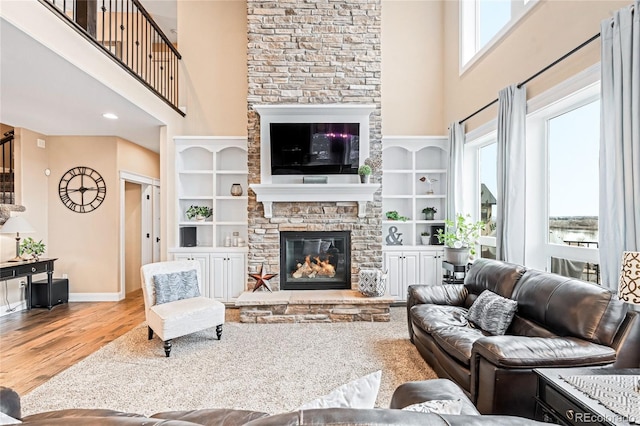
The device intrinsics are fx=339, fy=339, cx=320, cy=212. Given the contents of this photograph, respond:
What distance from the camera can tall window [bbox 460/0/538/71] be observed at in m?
3.71

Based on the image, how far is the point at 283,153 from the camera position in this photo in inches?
191

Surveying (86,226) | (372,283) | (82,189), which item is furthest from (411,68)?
(86,226)

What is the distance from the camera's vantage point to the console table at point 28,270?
14.6ft

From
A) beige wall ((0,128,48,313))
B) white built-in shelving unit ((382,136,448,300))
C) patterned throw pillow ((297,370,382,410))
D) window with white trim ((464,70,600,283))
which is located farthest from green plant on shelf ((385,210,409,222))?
beige wall ((0,128,48,313))

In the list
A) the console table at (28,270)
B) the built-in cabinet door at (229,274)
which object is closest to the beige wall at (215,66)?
the built-in cabinet door at (229,274)

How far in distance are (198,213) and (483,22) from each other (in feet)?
16.3

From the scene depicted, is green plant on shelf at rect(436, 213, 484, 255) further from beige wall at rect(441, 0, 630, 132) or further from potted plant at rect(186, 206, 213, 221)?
potted plant at rect(186, 206, 213, 221)

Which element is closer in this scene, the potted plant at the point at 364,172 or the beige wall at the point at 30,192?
the potted plant at the point at 364,172

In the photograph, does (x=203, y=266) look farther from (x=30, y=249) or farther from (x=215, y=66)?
(x=215, y=66)

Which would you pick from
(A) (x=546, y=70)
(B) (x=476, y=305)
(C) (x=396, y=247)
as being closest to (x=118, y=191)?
(C) (x=396, y=247)

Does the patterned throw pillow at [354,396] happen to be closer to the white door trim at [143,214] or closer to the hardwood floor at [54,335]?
the hardwood floor at [54,335]

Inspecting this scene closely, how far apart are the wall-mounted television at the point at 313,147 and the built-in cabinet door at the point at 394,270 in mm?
1556

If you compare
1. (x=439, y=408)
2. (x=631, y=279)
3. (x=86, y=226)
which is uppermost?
(x=86, y=226)

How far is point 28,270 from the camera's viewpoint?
4.77 metres
